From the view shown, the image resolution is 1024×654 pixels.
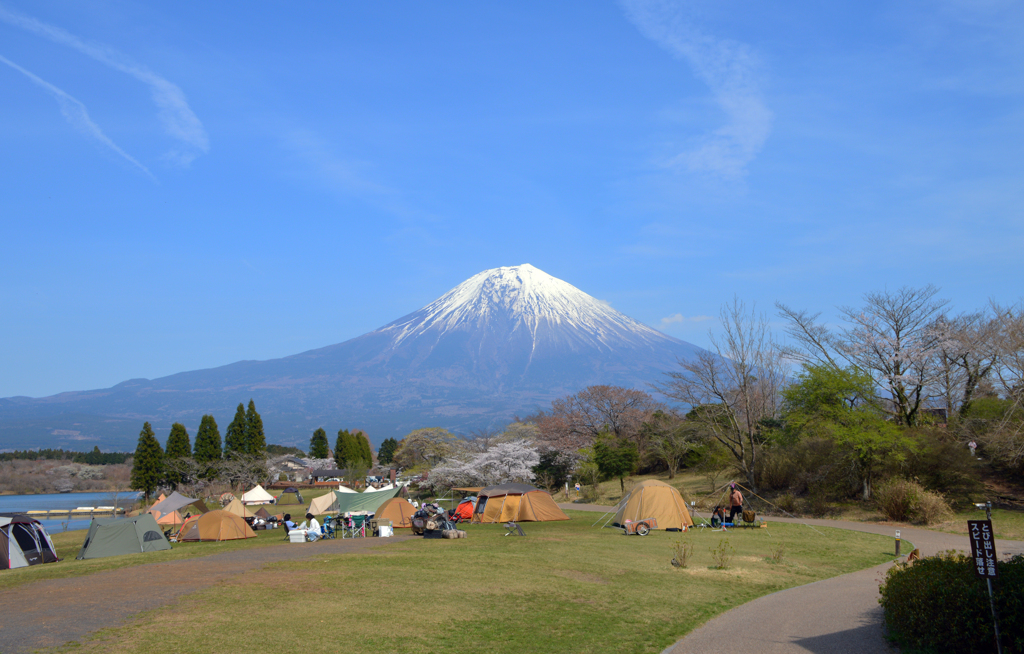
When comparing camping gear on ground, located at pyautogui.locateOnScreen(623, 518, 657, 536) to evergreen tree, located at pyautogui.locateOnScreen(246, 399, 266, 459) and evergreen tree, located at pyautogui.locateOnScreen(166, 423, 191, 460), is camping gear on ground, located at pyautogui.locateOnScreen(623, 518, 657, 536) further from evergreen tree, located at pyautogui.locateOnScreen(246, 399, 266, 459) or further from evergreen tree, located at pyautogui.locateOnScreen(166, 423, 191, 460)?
evergreen tree, located at pyautogui.locateOnScreen(246, 399, 266, 459)

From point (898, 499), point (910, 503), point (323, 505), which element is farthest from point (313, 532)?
point (910, 503)

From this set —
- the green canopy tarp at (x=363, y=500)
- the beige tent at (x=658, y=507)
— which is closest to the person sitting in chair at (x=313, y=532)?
the green canopy tarp at (x=363, y=500)

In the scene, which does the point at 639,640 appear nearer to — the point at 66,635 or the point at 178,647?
the point at 178,647

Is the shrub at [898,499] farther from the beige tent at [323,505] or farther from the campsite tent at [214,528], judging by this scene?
the beige tent at [323,505]

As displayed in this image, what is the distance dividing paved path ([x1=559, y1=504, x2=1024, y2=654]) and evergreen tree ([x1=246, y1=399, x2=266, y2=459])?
60.3 m

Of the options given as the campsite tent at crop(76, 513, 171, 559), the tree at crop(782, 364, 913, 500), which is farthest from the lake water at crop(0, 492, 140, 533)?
the tree at crop(782, 364, 913, 500)

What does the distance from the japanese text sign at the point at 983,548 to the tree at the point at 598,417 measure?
1628 inches

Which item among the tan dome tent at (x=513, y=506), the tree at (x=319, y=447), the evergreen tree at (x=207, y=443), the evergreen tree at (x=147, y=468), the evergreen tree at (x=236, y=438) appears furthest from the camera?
the tree at (x=319, y=447)

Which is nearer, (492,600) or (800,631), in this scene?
(800,631)

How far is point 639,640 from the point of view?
356 inches

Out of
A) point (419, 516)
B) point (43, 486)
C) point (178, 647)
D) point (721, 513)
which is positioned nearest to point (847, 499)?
point (721, 513)

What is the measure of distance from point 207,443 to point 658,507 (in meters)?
52.0

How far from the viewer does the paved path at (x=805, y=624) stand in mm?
8156

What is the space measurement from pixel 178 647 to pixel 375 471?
7079 centimetres
